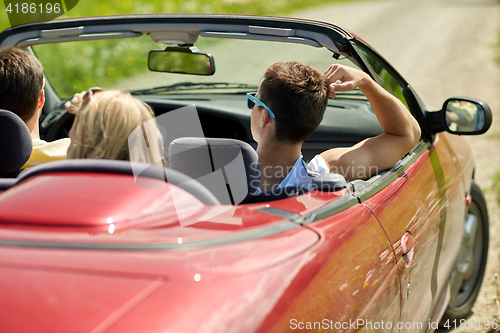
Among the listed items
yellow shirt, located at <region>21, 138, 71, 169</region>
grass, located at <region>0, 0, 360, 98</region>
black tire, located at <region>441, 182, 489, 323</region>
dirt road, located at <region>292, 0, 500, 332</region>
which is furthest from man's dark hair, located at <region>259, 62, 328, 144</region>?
grass, located at <region>0, 0, 360, 98</region>

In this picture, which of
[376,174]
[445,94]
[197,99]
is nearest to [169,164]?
[376,174]

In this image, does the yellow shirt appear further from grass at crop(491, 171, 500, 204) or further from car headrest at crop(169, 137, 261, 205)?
grass at crop(491, 171, 500, 204)

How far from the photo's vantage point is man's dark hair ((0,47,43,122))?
229 centimetres

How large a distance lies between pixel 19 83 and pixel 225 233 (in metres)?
1.48

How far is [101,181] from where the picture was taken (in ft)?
4.78

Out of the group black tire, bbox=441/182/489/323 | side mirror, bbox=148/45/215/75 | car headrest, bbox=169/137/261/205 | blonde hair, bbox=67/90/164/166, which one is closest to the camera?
blonde hair, bbox=67/90/164/166

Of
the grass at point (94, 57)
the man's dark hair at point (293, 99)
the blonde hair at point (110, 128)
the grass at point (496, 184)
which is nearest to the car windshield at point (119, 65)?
the grass at point (94, 57)

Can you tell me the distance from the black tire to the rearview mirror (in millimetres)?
820

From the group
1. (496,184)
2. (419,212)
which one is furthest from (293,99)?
(496,184)

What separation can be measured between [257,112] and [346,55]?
24.7 inches

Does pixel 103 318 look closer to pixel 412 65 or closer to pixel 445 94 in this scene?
pixel 445 94

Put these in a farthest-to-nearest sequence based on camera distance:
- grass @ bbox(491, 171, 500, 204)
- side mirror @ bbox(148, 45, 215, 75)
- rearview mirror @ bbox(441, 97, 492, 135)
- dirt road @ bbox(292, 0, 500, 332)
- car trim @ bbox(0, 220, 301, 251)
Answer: dirt road @ bbox(292, 0, 500, 332) → grass @ bbox(491, 171, 500, 204) → side mirror @ bbox(148, 45, 215, 75) → rearview mirror @ bbox(441, 97, 492, 135) → car trim @ bbox(0, 220, 301, 251)

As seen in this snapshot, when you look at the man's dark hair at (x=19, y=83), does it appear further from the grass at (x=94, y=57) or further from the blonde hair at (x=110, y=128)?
the grass at (x=94, y=57)

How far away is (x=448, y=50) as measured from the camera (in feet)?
47.1
